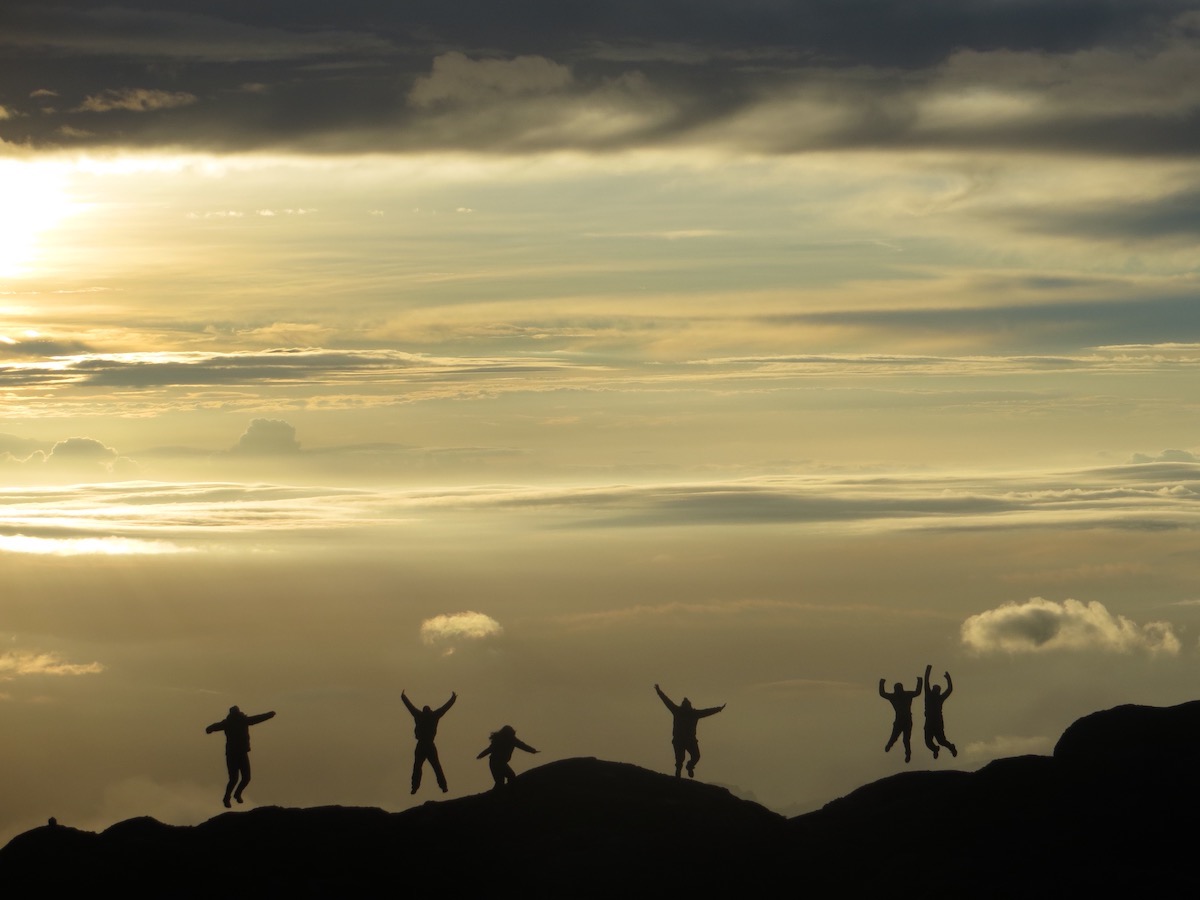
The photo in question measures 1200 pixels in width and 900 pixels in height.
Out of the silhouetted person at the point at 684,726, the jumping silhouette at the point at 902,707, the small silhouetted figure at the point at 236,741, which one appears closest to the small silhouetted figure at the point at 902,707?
the jumping silhouette at the point at 902,707

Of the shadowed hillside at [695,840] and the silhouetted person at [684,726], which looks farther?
the silhouetted person at [684,726]

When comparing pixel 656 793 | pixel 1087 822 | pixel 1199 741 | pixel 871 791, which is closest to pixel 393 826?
pixel 656 793

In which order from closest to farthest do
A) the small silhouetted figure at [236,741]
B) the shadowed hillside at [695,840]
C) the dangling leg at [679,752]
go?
the shadowed hillside at [695,840] < the small silhouetted figure at [236,741] < the dangling leg at [679,752]

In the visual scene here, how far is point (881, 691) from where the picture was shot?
49594 millimetres

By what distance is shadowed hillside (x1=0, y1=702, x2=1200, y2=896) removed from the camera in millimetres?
39062

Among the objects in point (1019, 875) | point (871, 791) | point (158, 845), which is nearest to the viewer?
point (1019, 875)

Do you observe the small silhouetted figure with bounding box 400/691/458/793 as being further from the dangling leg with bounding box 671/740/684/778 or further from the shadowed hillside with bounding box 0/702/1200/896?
the dangling leg with bounding box 671/740/684/778

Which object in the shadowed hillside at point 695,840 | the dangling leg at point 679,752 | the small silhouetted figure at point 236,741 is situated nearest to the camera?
the shadowed hillside at point 695,840

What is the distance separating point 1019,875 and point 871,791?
9.25 metres

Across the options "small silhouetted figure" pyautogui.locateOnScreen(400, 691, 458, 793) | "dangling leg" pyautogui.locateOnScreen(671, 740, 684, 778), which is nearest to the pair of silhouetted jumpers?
"dangling leg" pyautogui.locateOnScreen(671, 740, 684, 778)

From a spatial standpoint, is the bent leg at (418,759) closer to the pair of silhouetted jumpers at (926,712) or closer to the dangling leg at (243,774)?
the dangling leg at (243,774)

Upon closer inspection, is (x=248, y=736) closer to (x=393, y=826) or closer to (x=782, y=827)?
(x=393, y=826)

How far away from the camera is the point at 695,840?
41.7 m

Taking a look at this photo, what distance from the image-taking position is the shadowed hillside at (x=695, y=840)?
39062 millimetres
